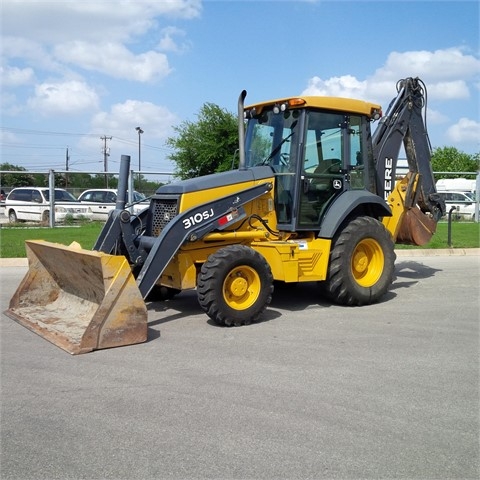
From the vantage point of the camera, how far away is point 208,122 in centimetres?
2883

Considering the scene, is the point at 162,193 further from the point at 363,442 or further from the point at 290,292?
the point at 363,442

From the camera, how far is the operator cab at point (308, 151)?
8.02 metres

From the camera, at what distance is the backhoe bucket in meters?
9.78

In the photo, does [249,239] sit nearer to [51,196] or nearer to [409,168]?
[409,168]

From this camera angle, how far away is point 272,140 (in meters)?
8.39

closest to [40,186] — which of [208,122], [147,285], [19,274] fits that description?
[208,122]

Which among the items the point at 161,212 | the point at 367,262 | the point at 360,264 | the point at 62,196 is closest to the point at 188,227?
the point at 161,212

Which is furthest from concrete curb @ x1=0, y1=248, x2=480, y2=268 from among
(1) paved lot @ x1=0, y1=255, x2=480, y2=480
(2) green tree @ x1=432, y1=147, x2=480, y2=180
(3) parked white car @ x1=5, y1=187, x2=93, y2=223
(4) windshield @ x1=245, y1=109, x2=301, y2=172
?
(2) green tree @ x1=432, y1=147, x2=480, y2=180

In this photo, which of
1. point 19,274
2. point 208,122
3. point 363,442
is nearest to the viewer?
point 363,442

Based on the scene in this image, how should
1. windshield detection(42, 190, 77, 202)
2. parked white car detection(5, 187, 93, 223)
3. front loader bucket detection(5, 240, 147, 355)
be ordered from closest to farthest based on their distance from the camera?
front loader bucket detection(5, 240, 147, 355) < parked white car detection(5, 187, 93, 223) < windshield detection(42, 190, 77, 202)

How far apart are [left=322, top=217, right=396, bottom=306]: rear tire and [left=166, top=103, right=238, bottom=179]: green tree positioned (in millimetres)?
17782

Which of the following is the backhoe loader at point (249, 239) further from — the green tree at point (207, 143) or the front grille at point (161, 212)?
the green tree at point (207, 143)

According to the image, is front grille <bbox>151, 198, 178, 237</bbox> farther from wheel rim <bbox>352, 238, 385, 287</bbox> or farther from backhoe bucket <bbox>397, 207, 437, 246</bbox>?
backhoe bucket <bbox>397, 207, 437, 246</bbox>

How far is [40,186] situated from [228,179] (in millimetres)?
18734
